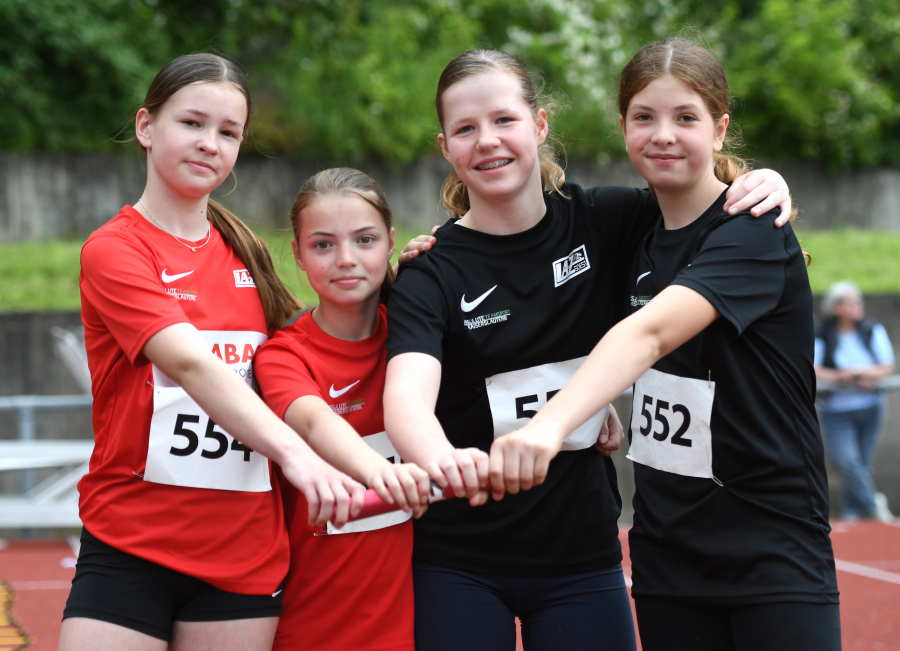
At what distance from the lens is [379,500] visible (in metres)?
1.86

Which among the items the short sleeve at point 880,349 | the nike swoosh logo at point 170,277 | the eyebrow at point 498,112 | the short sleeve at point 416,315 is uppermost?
the short sleeve at point 880,349

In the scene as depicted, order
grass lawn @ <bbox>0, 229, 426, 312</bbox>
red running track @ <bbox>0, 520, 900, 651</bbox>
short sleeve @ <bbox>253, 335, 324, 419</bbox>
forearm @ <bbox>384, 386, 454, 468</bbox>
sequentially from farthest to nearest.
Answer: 1. grass lawn @ <bbox>0, 229, 426, 312</bbox>
2. red running track @ <bbox>0, 520, 900, 651</bbox>
3. short sleeve @ <bbox>253, 335, 324, 419</bbox>
4. forearm @ <bbox>384, 386, 454, 468</bbox>

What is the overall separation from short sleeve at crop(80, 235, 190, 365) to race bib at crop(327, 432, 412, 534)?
578 mm

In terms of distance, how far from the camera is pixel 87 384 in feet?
23.1

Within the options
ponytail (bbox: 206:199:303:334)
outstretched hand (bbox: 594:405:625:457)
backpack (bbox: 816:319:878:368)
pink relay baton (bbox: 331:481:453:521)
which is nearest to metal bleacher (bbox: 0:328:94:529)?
ponytail (bbox: 206:199:303:334)

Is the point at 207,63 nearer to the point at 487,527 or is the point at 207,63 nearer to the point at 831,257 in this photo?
the point at 487,527

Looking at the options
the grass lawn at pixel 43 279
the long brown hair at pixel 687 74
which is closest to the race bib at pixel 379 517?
the long brown hair at pixel 687 74

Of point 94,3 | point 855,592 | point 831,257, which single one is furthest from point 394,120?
point 855,592

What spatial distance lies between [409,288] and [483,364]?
0.28m

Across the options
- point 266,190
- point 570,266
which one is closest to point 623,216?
point 570,266

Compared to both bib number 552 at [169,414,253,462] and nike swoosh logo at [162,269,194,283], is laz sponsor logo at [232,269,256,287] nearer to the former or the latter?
nike swoosh logo at [162,269,194,283]

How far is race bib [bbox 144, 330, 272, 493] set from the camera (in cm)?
212

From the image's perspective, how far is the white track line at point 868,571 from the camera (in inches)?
245

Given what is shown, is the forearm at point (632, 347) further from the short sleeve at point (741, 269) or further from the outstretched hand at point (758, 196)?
the outstretched hand at point (758, 196)
